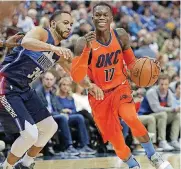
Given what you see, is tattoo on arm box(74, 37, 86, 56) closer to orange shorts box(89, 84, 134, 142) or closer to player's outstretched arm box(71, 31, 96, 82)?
player's outstretched arm box(71, 31, 96, 82)

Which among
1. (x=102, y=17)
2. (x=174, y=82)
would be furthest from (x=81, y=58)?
(x=174, y=82)

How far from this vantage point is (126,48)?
703cm

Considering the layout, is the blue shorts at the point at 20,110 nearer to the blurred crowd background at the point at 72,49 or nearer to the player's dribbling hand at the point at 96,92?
the player's dribbling hand at the point at 96,92

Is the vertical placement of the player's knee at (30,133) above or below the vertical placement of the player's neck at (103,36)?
below

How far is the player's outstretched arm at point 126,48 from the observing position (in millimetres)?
7000

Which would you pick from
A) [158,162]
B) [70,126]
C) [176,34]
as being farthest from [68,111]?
[176,34]

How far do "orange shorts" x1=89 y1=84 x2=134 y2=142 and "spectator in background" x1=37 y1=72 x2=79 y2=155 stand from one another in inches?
119

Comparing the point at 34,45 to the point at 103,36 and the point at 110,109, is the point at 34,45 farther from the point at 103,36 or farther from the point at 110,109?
the point at 110,109

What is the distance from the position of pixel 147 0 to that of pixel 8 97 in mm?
12993

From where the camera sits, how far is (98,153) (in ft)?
33.6

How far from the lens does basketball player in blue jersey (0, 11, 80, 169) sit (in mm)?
6633

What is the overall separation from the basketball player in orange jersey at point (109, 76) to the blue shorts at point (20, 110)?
604mm

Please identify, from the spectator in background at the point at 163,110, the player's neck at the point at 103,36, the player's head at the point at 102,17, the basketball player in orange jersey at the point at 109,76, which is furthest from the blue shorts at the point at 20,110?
the spectator in background at the point at 163,110

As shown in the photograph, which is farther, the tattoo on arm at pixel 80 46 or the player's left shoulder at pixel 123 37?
the player's left shoulder at pixel 123 37
